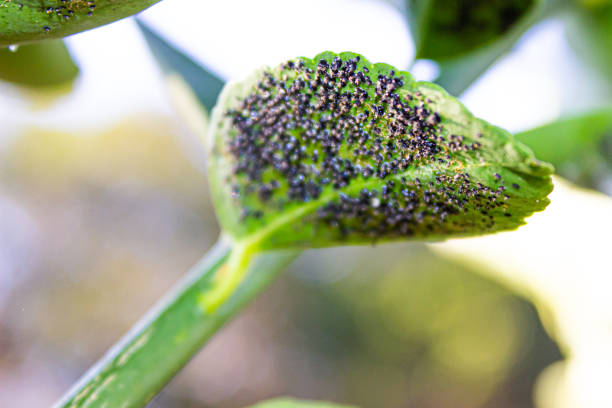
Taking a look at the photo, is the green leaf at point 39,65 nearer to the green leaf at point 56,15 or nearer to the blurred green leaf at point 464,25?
the green leaf at point 56,15

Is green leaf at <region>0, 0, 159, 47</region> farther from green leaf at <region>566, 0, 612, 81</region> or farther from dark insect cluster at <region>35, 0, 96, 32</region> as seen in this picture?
green leaf at <region>566, 0, 612, 81</region>

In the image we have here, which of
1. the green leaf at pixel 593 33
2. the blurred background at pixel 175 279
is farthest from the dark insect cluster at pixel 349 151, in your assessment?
the blurred background at pixel 175 279

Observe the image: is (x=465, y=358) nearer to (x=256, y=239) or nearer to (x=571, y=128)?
(x=571, y=128)

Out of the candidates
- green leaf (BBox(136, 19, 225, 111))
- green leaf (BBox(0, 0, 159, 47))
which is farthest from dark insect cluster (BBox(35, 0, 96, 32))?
green leaf (BBox(136, 19, 225, 111))

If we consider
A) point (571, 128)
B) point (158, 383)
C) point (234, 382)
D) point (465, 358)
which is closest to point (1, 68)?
point (158, 383)

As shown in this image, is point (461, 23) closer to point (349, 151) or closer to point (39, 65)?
point (349, 151)

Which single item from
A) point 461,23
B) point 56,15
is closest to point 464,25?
point 461,23
